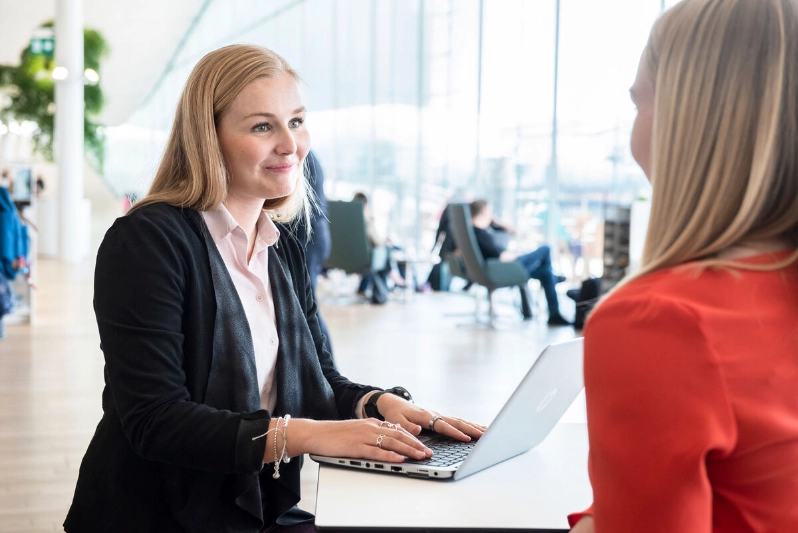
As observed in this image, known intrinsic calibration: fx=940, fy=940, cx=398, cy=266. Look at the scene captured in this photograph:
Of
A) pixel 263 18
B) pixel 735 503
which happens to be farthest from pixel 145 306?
pixel 263 18

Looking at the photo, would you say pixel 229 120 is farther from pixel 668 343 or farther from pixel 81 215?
pixel 81 215

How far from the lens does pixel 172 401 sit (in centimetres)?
145

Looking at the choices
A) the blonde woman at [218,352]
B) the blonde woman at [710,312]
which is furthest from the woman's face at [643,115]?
the blonde woman at [218,352]

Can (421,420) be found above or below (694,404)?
below

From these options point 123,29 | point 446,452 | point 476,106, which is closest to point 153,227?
point 446,452

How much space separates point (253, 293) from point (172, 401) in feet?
1.02

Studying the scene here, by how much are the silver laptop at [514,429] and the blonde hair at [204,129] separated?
523 millimetres

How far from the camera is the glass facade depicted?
32.1 ft

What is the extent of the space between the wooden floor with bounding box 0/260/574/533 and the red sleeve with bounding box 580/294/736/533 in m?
2.57

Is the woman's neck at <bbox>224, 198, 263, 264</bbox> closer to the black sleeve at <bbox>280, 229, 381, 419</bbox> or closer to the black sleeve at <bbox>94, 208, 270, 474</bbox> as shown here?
the black sleeve at <bbox>280, 229, 381, 419</bbox>

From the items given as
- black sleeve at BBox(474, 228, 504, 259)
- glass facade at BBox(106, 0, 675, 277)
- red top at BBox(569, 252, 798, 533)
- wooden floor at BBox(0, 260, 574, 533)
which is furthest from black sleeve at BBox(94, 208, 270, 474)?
black sleeve at BBox(474, 228, 504, 259)

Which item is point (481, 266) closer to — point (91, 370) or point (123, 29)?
point (91, 370)

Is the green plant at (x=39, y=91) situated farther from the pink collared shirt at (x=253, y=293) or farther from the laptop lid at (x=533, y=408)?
the laptop lid at (x=533, y=408)

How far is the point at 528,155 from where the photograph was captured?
36.4ft
